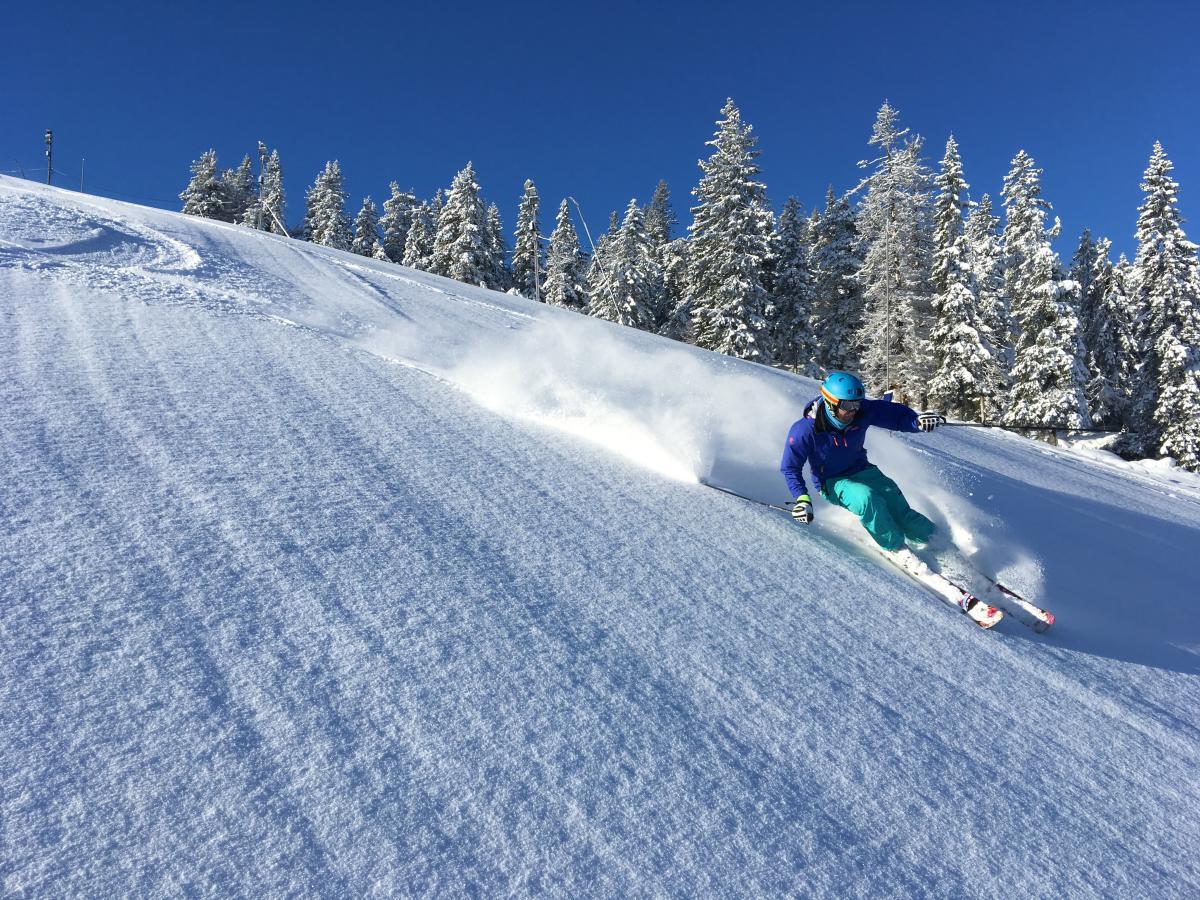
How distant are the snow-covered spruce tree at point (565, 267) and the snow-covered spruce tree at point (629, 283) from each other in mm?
6588

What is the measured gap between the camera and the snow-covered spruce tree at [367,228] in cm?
5809

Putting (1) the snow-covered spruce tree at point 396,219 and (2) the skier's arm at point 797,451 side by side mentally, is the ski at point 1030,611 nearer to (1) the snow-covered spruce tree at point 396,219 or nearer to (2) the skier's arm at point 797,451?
(2) the skier's arm at point 797,451

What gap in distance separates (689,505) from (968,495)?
11.5 ft

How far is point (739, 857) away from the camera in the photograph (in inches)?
78.7

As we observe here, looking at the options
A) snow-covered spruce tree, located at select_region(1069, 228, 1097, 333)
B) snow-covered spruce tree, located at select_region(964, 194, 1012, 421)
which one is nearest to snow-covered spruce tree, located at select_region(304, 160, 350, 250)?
snow-covered spruce tree, located at select_region(964, 194, 1012, 421)

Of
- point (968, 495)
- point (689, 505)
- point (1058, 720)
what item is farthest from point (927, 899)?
point (968, 495)

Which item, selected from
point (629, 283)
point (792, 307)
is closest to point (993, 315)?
point (792, 307)

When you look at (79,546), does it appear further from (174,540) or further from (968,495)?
(968,495)

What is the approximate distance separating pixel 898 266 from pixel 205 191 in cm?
5559

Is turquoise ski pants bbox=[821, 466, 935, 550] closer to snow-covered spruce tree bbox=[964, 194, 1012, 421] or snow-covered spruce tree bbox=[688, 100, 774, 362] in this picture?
snow-covered spruce tree bbox=[688, 100, 774, 362]

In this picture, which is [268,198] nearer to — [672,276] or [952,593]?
[672,276]

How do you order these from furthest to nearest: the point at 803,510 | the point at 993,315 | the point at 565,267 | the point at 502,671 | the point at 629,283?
1. the point at 565,267
2. the point at 629,283
3. the point at 993,315
4. the point at 803,510
5. the point at 502,671

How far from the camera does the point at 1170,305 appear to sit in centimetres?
2895

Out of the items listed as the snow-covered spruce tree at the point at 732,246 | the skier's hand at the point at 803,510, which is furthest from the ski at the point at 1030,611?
the snow-covered spruce tree at the point at 732,246
